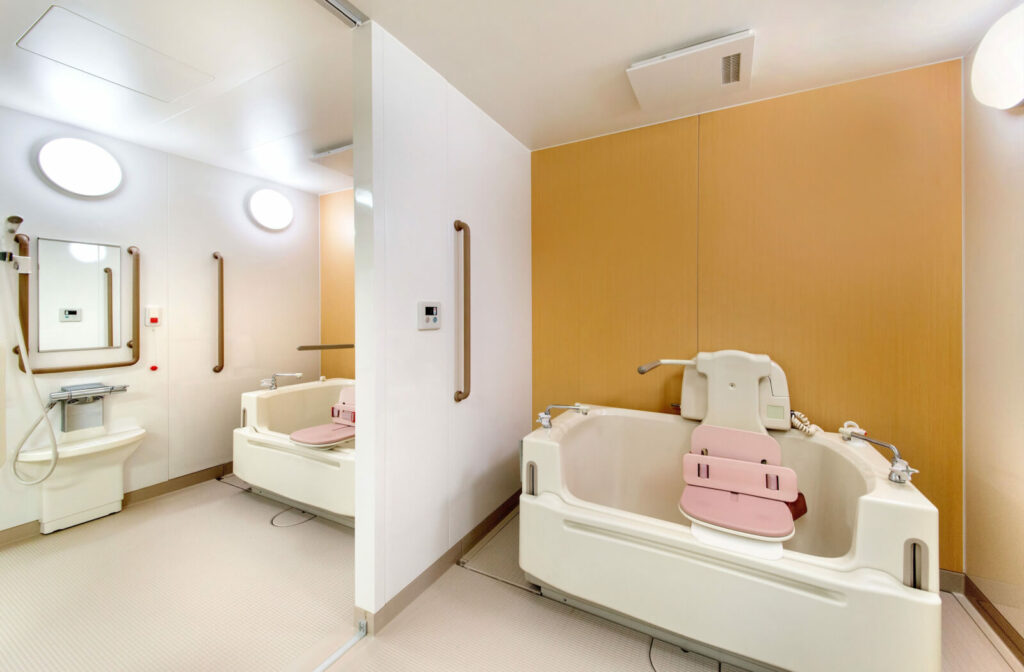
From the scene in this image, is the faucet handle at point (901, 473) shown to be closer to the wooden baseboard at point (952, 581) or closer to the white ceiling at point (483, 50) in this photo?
the wooden baseboard at point (952, 581)

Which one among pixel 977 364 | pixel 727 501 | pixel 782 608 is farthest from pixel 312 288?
pixel 977 364

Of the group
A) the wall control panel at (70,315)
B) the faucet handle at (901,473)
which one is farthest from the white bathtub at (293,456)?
the faucet handle at (901,473)

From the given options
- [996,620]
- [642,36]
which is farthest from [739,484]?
[642,36]

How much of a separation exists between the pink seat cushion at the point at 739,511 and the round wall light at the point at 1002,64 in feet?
5.37

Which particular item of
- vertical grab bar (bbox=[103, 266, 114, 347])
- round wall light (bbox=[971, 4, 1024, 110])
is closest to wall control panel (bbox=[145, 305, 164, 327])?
vertical grab bar (bbox=[103, 266, 114, 347])

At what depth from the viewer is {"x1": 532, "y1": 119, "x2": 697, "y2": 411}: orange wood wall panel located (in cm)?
217

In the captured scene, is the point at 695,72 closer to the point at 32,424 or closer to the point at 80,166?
the point at 80,166

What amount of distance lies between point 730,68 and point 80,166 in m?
3.50

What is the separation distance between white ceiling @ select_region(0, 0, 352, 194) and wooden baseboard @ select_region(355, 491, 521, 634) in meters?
2.23

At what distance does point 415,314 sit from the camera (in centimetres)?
164

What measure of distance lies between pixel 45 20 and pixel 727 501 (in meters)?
3.16

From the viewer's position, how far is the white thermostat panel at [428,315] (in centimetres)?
166

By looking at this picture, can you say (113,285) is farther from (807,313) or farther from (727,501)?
(807,313)

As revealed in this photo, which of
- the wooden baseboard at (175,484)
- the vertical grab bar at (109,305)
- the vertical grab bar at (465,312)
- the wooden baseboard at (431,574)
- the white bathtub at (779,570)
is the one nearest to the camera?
→ the white bathtub at (779,570)
